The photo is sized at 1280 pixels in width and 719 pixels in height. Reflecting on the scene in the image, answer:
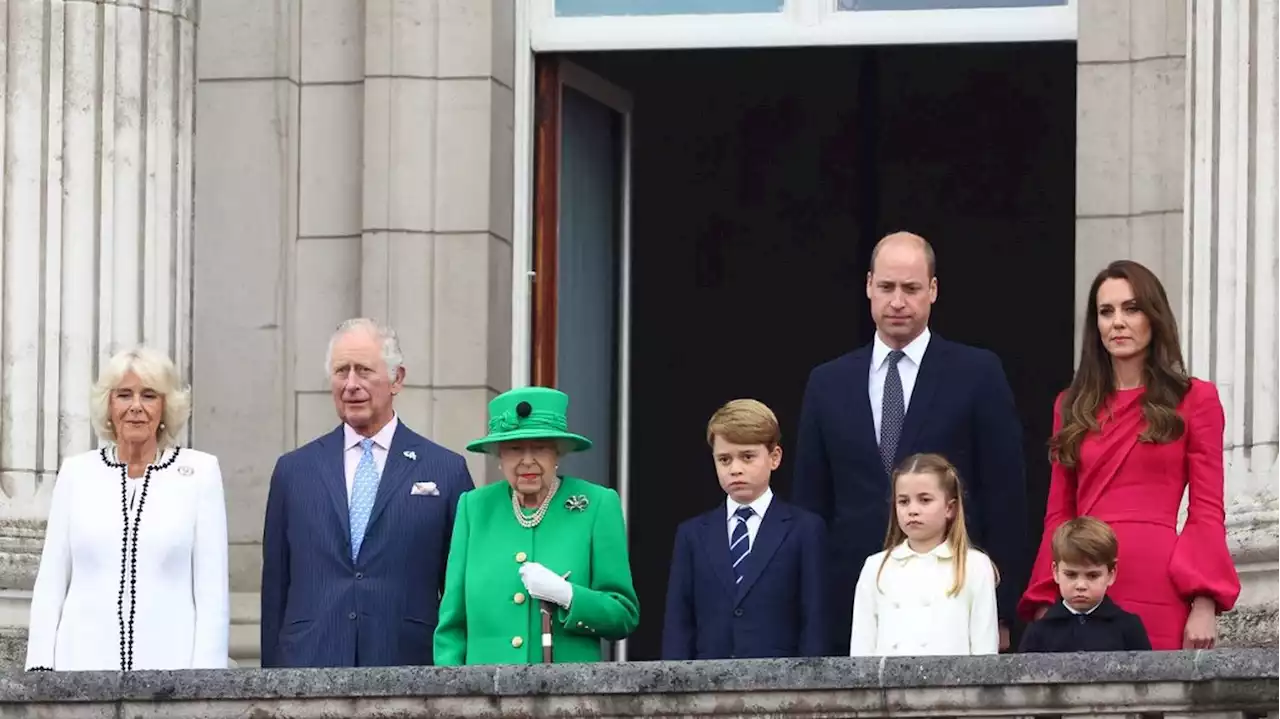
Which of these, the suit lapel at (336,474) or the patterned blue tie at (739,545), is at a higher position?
the suit lapel at (336,474)

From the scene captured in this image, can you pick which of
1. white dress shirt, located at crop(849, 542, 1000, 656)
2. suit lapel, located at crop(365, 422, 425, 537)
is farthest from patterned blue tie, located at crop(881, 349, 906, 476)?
suit lapel, located at crop(365, 422, 425, 537)

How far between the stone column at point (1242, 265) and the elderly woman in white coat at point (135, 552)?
11.4ft

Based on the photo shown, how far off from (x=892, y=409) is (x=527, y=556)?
1209mm

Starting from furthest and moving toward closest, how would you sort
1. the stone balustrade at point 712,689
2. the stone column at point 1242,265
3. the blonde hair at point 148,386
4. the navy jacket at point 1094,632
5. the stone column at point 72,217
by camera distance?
the stone column at point 72,217, the stone column at point 1242,265, the blonde hair at point 148,386, the navy jacket at point 1094,632, the stone balustrade at point 712,689

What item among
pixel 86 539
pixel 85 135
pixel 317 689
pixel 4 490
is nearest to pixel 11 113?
pixel 85 135

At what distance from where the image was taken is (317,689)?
29.1ft

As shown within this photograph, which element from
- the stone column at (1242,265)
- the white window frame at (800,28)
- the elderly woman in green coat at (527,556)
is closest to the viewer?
the elderly woman in green coat at (527,556)

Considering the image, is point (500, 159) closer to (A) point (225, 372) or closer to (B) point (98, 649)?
(A) point (225, 372)

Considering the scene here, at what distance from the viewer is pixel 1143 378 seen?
9.69m

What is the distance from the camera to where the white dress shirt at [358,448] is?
10.4m

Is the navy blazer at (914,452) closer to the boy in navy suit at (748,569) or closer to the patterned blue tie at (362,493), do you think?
the boy in navy suit at (748,569)

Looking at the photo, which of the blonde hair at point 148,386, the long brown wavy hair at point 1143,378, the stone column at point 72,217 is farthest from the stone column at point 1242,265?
the stone column at point 72,217

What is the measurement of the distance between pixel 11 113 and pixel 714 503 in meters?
8.04

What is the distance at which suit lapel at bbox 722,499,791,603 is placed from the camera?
9883 millimetres
